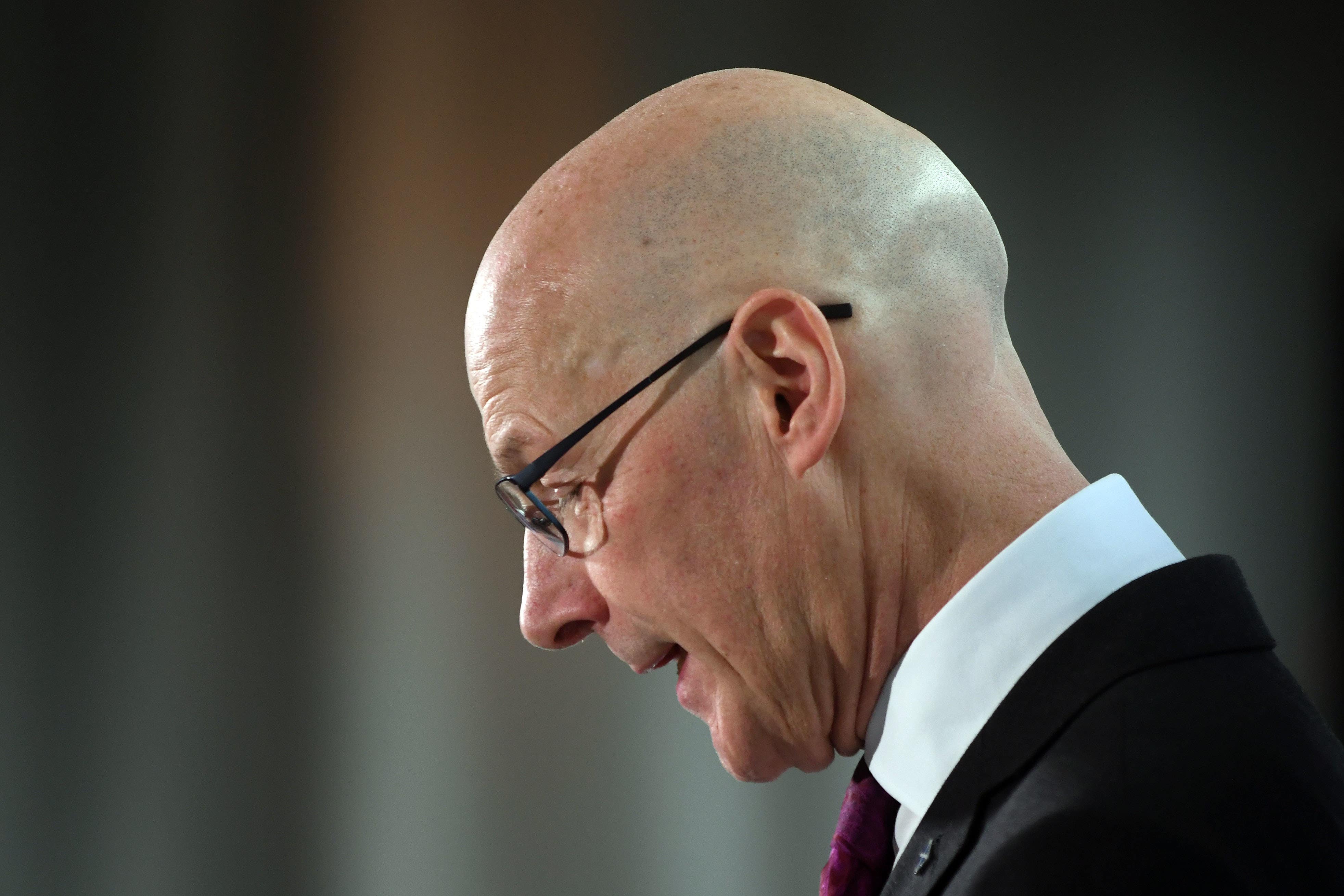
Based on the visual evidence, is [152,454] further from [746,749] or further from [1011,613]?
[1011,613]

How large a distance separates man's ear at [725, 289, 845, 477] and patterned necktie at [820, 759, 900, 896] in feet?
0.91

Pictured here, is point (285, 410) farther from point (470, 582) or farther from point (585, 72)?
point (585, 72)

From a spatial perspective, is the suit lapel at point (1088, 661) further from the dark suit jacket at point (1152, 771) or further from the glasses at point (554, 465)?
the glasses at point (554, 465)

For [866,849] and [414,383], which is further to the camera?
[414,383]

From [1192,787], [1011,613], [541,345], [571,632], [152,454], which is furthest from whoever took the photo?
[152,454]

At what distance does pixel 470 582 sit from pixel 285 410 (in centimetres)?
46

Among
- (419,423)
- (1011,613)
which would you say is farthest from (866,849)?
(419,423)

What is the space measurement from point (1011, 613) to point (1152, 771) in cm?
15

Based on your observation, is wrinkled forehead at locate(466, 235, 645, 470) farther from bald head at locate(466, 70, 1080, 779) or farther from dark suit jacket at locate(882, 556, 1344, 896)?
dark suit jacket at locate(882, 556, 1344, 896)

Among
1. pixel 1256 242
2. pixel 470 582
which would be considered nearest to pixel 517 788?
pixel 470 582

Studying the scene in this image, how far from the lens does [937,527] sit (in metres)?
0.73

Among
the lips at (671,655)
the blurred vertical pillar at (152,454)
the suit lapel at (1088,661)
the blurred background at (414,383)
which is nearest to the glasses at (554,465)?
the lips at (671,655)

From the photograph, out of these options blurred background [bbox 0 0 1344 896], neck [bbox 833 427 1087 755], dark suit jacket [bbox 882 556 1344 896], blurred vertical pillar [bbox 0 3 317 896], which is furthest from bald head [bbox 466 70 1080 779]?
blurred vertical pillar [bbox 0 3 317 896]

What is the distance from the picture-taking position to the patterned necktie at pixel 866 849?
0.81m
